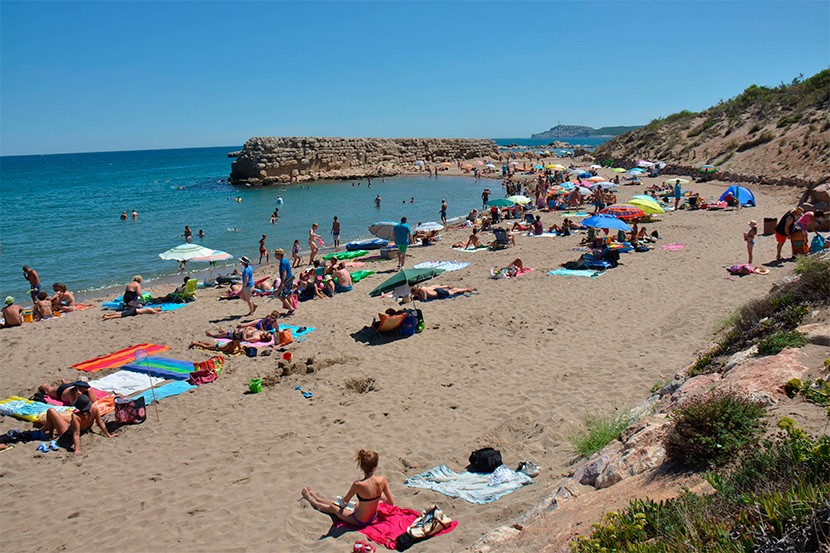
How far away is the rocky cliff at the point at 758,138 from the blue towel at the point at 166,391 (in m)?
23.3

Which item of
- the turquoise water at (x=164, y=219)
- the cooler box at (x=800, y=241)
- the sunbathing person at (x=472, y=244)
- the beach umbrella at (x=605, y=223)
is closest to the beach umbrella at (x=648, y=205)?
the beach umbrella at (x=605, y=223)

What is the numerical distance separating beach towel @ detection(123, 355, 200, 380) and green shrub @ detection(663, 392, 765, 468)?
27.4 ft

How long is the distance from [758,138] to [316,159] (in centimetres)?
3925

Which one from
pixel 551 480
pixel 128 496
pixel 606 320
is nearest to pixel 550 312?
pixel 606 320

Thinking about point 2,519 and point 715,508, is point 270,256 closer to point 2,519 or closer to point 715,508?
point 2,519

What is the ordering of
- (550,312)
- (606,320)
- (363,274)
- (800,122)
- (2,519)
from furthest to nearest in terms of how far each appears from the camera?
(800,122) < (363,274) < (550,312) < (606,320) < (2,519)

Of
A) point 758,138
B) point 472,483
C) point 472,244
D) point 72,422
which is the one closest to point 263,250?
point 472,244

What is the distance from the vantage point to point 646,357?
29.9 feet

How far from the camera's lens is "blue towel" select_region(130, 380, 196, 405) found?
9172 mm

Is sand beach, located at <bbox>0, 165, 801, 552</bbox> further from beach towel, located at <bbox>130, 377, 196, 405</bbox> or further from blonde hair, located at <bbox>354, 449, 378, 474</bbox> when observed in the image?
blonde hair, located at <bbox>354, 449, 378, 474</bbox>

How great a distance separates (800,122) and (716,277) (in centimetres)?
2618

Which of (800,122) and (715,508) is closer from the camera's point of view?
(715,508)

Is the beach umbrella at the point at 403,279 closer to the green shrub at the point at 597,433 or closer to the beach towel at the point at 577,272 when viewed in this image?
the beach towel at the point at 577,272

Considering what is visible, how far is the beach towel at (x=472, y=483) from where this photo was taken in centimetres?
582
